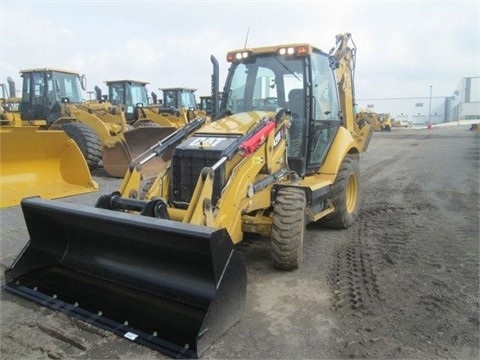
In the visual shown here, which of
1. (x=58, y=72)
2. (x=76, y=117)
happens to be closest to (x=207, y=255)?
(x=76, y=117)

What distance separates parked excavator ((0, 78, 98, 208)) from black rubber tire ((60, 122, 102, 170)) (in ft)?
11.7

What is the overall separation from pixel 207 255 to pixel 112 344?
3.01 feet

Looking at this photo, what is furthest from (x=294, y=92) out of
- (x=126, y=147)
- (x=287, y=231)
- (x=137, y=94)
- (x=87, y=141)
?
(x=137, y=94)

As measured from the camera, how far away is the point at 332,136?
5.93m

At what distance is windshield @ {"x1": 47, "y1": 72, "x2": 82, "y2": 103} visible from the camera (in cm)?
1247

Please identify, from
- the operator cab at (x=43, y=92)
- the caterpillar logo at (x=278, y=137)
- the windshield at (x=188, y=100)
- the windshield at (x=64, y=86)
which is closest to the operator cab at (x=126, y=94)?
the windshield at (x=64, y=86)

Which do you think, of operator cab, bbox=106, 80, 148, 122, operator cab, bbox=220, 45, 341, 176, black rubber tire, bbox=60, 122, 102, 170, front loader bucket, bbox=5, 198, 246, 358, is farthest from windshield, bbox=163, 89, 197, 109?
front loader bucket, bbox=5, 198, 246, 358

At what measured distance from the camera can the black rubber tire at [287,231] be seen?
4.22 m

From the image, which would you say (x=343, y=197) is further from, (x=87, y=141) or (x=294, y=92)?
(x=87, y=141)

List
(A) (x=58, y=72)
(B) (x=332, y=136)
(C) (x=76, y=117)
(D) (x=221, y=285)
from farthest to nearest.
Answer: (A) (x=58, y=72), (C) (x=76, y=117), (B) (x=332, y=136), (D) (x=221, y=285)

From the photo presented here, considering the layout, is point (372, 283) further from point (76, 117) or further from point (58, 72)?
point (58, 72)

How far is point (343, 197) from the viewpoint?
19.1 feet

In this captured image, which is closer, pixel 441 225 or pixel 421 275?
pixel 421 275

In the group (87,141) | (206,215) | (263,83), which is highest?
(263,83)
